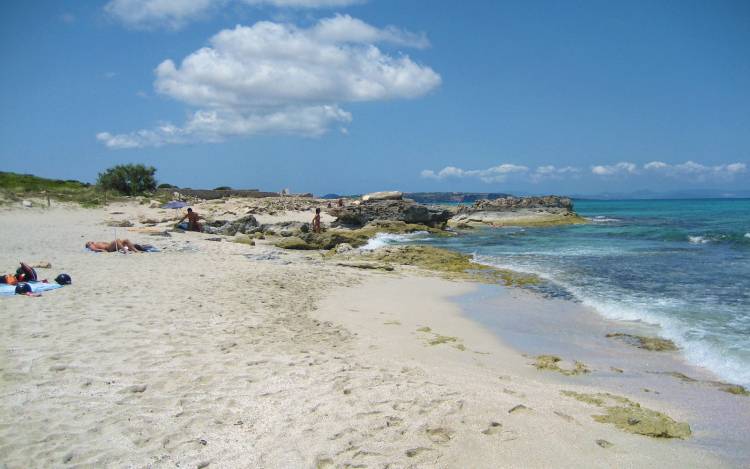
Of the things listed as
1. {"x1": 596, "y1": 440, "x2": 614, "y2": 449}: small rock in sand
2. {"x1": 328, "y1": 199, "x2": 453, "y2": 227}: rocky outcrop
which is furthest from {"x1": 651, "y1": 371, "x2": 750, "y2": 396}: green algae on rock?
{"x1": 328, "y1": 199, "x2": 453, "y2": 227}: rocky outcrop

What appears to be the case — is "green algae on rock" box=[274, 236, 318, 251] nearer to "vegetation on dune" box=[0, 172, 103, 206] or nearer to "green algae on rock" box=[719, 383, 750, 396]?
"green algae on rock" box=[719, 383, 750, 396]

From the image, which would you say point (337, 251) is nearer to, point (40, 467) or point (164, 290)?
point (164, 290)

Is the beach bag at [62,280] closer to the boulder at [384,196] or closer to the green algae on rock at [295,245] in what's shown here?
the green algae on rock at [295,245]

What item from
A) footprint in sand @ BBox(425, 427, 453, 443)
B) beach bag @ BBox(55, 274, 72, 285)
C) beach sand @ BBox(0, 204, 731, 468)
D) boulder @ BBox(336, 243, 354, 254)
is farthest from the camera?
boulder @ BBox(336, 243, 354, 254)

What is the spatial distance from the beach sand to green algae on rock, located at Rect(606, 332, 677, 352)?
220cm

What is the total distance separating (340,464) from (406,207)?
31215 mm

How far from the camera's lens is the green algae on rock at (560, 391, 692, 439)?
440cm

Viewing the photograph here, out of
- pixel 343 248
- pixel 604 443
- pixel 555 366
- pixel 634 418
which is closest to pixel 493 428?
pixel 604 443

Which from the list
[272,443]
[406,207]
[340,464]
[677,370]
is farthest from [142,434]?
[406,207]

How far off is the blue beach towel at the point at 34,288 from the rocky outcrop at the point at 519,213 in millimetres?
35039

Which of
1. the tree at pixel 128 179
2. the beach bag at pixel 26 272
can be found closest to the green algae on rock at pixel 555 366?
the beach bag at pixel 26 272

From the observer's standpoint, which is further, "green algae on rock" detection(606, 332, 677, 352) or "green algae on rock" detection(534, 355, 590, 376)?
"green algae on rock" detection(606, 332, 677, 352)

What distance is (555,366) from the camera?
6.46 meters

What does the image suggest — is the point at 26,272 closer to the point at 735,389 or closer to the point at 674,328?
the point at 735,389
